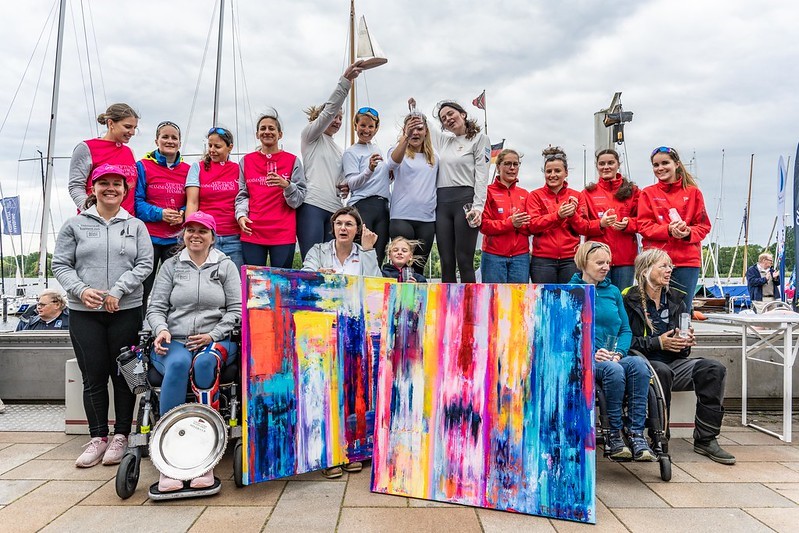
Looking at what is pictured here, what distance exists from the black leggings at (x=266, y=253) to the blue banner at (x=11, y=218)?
71.5 feet

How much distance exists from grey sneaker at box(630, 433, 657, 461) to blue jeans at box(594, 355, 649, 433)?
0.13 ft

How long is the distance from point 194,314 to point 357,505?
1677 millimetres

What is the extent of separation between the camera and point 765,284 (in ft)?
49.0

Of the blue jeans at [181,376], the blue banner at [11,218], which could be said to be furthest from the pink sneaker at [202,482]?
the blue banner at [11,218]

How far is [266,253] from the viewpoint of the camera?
458 cm

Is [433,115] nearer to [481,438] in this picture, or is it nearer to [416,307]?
[416,307]

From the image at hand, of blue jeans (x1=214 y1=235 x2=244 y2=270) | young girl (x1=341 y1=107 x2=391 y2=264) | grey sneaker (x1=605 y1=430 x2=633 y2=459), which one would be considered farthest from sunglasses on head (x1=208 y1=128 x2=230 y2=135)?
grey sneaker (x1=605 y1=430 x2=633 y2=459)

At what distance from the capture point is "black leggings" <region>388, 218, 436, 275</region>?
4.70m

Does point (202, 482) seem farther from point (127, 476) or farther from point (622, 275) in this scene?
point (622, 275)

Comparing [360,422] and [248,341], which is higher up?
[248,341]

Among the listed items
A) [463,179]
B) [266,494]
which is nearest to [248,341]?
[266,494]

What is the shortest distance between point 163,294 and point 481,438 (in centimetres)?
233

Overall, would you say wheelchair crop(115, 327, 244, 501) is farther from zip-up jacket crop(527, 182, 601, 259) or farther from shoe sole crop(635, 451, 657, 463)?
zip-up jacket crop(527, 182, 601, 259)

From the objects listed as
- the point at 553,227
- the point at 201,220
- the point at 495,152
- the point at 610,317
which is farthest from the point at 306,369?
the point at 495,152
